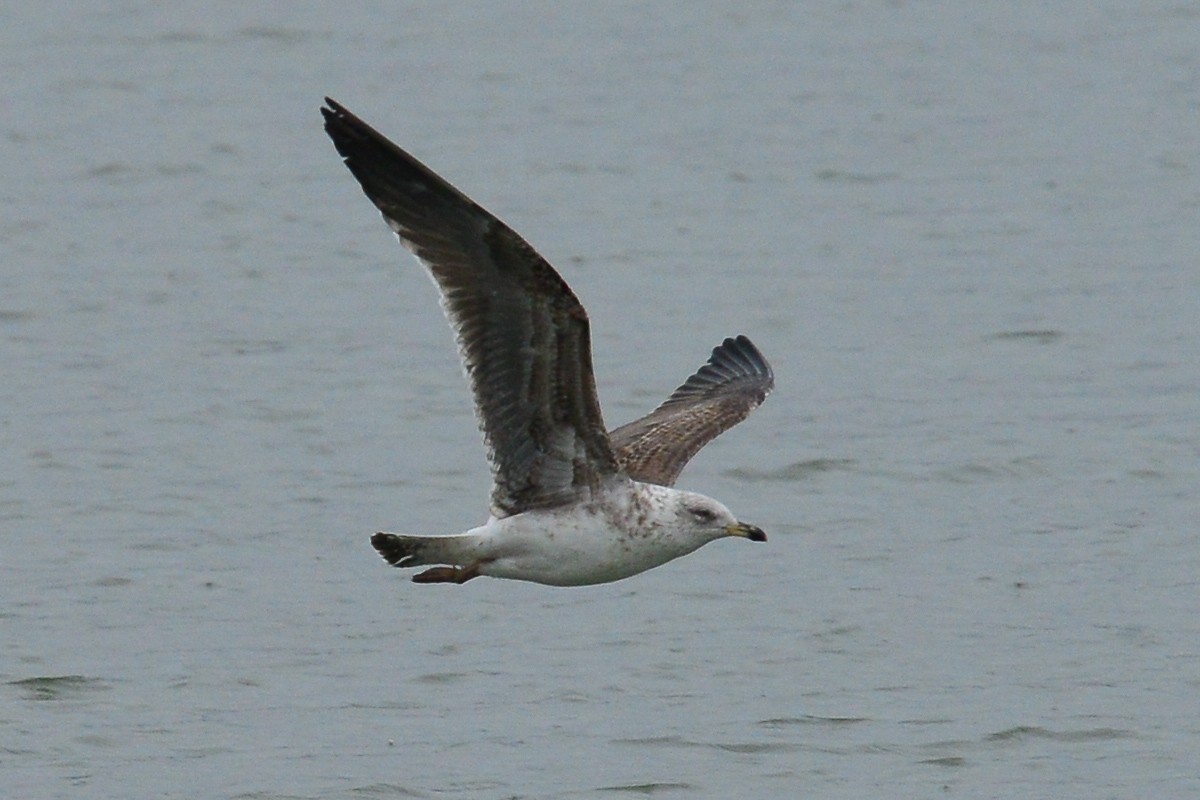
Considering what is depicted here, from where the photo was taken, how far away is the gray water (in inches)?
497

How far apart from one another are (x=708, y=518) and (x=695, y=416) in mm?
2158

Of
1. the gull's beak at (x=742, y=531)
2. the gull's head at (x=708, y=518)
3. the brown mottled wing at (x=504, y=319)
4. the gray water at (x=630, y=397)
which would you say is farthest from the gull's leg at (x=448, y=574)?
the gray water at (x=630, y=397)

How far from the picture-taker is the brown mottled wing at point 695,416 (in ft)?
39.1

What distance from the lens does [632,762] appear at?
40.2ft

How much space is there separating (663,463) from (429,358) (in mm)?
6361

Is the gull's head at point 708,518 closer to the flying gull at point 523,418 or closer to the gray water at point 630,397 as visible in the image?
the flying gull at point 523,418

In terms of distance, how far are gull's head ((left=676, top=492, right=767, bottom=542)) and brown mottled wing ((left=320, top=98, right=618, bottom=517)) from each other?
31 cm

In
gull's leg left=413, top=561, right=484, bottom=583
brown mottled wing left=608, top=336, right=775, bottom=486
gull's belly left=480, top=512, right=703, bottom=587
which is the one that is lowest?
gull's leg left=413, top=561, right=484, bottom=583

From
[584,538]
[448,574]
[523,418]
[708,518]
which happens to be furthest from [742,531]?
[448,574]

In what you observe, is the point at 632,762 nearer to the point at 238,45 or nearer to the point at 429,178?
the point at 429,178

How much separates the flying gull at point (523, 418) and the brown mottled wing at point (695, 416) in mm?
510

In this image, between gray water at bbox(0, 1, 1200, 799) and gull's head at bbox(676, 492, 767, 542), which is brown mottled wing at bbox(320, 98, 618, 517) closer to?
gull's head at bbox(676, 492, 767, 542)

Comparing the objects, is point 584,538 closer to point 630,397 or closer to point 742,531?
point 742,531

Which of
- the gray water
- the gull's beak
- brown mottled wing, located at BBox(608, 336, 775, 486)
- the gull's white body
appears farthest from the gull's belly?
the gray water
